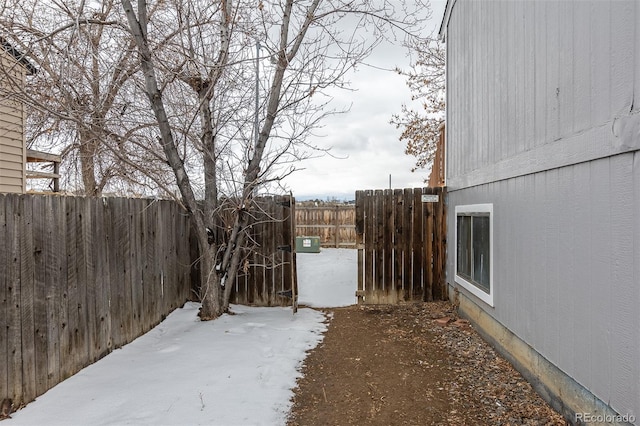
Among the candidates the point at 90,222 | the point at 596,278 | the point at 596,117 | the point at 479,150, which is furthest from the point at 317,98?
the point at 596,278

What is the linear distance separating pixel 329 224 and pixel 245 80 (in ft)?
32.9

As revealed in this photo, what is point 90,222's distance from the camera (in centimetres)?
376

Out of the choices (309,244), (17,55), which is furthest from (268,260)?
(309,244)

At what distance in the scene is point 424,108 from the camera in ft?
42.8

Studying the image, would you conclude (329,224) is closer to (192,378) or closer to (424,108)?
(424,108)

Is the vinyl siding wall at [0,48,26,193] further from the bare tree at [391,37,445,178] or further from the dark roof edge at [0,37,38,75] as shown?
the bare tree at [391,37,445,178]

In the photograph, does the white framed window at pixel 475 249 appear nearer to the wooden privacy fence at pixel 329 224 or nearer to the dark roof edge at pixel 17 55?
the dark roof edge at pixel 17 55

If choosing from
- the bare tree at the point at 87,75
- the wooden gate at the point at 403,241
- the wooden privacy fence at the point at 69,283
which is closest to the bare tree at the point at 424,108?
the wooden gate at the point at 403,241

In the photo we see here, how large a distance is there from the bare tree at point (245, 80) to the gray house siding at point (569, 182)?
1.97 m

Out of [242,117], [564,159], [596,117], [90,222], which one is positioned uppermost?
[242,117]

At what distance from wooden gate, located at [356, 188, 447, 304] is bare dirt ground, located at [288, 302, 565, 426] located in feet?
4.16

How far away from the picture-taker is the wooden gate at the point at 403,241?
650 centimetres

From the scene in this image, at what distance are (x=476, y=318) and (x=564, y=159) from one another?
9.10ft

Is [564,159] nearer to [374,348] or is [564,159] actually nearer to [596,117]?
[596,117]
